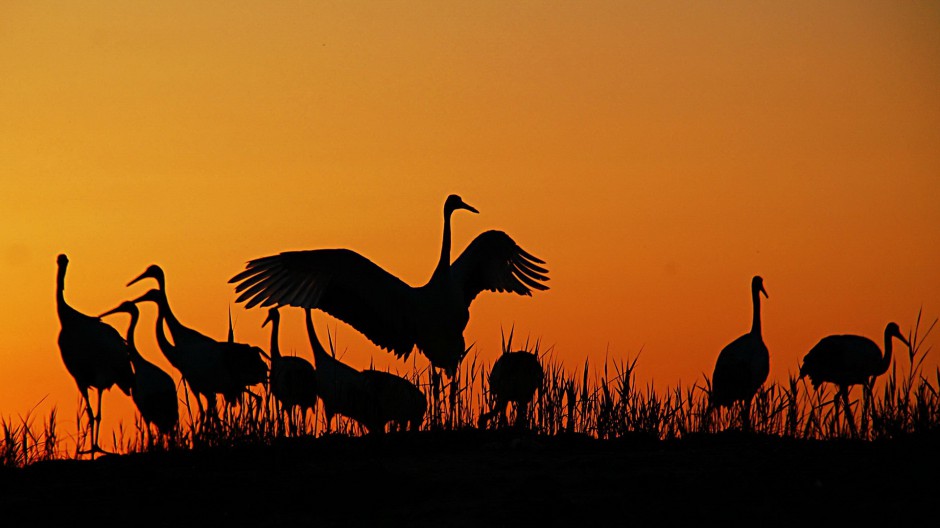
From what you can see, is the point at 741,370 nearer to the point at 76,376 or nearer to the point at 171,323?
the point at 171,323

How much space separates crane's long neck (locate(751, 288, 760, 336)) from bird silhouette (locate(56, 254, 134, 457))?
6.15 meters

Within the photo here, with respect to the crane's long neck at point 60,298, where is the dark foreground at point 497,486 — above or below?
below

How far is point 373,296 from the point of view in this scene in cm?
1366

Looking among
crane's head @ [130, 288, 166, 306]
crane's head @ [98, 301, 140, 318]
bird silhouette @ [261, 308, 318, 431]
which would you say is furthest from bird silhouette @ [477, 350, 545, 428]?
crane's head @ [98, 301, 140, 318]

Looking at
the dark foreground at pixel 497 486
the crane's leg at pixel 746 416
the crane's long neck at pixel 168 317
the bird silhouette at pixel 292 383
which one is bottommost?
the dark foreground at pixel 497 486

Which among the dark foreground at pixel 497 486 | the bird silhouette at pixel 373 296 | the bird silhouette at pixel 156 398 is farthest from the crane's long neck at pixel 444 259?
the dark foreground at pixel 497 486

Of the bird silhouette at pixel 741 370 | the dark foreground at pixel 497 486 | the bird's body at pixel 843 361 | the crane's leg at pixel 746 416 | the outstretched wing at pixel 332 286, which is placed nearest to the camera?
the dark foreground at pixel 497 486

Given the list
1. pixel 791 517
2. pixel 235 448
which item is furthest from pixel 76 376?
pixel 791 517

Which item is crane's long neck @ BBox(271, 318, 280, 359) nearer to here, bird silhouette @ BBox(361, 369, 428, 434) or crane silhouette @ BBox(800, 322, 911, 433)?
bird silhouette @ BBox(361, 369, 428, 434)

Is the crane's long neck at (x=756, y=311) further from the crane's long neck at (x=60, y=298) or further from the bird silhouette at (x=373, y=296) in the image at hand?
the crane's long neck at (x=60, y=298)

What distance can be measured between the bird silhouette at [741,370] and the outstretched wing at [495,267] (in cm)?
227

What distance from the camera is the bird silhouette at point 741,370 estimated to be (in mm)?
12719

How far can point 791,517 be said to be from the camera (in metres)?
7.49

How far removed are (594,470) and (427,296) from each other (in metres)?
4.88
